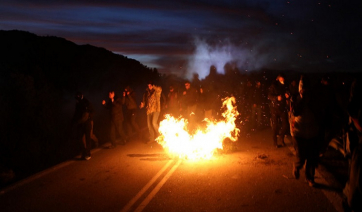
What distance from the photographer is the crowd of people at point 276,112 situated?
486 centimetres

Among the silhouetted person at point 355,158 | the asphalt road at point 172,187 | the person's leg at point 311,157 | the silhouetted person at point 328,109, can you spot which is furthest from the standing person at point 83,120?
the silhouetted person at point 355,158

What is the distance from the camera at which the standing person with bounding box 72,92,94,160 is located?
10.6m

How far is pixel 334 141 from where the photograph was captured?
1092 centimetres

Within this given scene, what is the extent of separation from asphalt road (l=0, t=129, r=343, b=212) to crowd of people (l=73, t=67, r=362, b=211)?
30.2 inches

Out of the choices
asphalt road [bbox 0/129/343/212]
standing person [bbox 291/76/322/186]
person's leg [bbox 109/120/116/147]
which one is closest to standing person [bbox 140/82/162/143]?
person's leg [bbox 109/120/116/147]

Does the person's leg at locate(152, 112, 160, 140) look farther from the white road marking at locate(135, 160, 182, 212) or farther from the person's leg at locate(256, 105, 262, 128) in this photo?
the person's leg at locate(256, 105, 262, 128)

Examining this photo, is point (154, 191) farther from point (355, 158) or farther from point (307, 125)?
point (355, 158)

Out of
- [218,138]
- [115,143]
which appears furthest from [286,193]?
[115,143]

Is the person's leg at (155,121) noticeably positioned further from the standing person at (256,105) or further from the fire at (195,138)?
the standing person at (256,105)

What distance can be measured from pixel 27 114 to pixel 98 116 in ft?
20.2

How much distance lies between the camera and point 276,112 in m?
12.2

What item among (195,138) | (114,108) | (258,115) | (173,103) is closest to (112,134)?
(114,108)

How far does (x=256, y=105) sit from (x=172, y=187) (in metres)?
10.3

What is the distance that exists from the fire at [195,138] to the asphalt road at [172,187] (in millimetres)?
460
